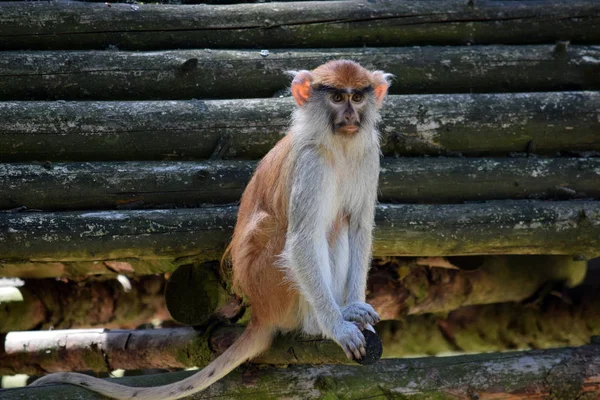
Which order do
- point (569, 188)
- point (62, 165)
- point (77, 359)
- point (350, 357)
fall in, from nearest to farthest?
point (350, 357) → point (62, 165) → point (569, 188) → point (77, 359)

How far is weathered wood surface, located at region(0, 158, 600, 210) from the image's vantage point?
4.64 m

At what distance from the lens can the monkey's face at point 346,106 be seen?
4008 mm

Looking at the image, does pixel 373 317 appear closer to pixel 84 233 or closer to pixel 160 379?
pixel 160 379

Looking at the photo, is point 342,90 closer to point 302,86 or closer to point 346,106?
point 346,106

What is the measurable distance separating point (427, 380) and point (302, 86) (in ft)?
5.77

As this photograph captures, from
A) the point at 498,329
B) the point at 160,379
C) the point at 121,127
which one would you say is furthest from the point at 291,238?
the point at 498,329

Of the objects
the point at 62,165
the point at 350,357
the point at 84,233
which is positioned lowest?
the point at 350,357

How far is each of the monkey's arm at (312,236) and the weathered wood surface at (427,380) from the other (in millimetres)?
490

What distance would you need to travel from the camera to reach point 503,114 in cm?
514

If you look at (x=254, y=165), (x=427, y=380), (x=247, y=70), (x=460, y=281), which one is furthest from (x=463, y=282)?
(x=247, y=70)

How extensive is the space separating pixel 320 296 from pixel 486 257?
6.87ft

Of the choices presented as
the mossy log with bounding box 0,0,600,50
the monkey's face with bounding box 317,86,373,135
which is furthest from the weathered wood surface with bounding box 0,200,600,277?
the mossy log with bounding box 0,0,600,50

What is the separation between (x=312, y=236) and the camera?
403 cm

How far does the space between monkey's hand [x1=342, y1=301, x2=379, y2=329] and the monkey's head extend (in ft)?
2.93
